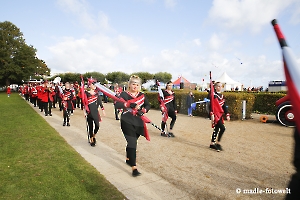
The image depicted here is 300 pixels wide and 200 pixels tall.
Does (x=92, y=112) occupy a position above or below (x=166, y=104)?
below

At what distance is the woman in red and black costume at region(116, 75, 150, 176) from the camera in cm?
487

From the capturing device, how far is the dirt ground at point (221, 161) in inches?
169

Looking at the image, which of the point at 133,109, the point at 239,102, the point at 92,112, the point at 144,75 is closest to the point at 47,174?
the point at 133,109

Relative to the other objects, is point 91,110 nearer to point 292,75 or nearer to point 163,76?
point 292,75

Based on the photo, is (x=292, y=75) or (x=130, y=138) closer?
(x=292, y=75)

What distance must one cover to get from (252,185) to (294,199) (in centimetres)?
256

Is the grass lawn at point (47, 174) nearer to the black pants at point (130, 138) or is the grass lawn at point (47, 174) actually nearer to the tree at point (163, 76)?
the black pants at point (130, 138)

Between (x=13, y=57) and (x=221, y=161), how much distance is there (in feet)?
217

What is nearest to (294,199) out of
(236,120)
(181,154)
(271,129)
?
(181,154)

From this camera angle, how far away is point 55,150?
6508 mm

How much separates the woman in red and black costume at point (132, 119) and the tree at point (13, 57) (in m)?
60.9

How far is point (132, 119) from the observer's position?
499 cm

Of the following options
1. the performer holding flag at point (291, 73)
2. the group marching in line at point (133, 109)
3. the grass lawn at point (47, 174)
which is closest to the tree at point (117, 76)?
the group marching in line at point (133, 109)

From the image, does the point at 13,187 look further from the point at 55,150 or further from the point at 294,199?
the point at 294,199
